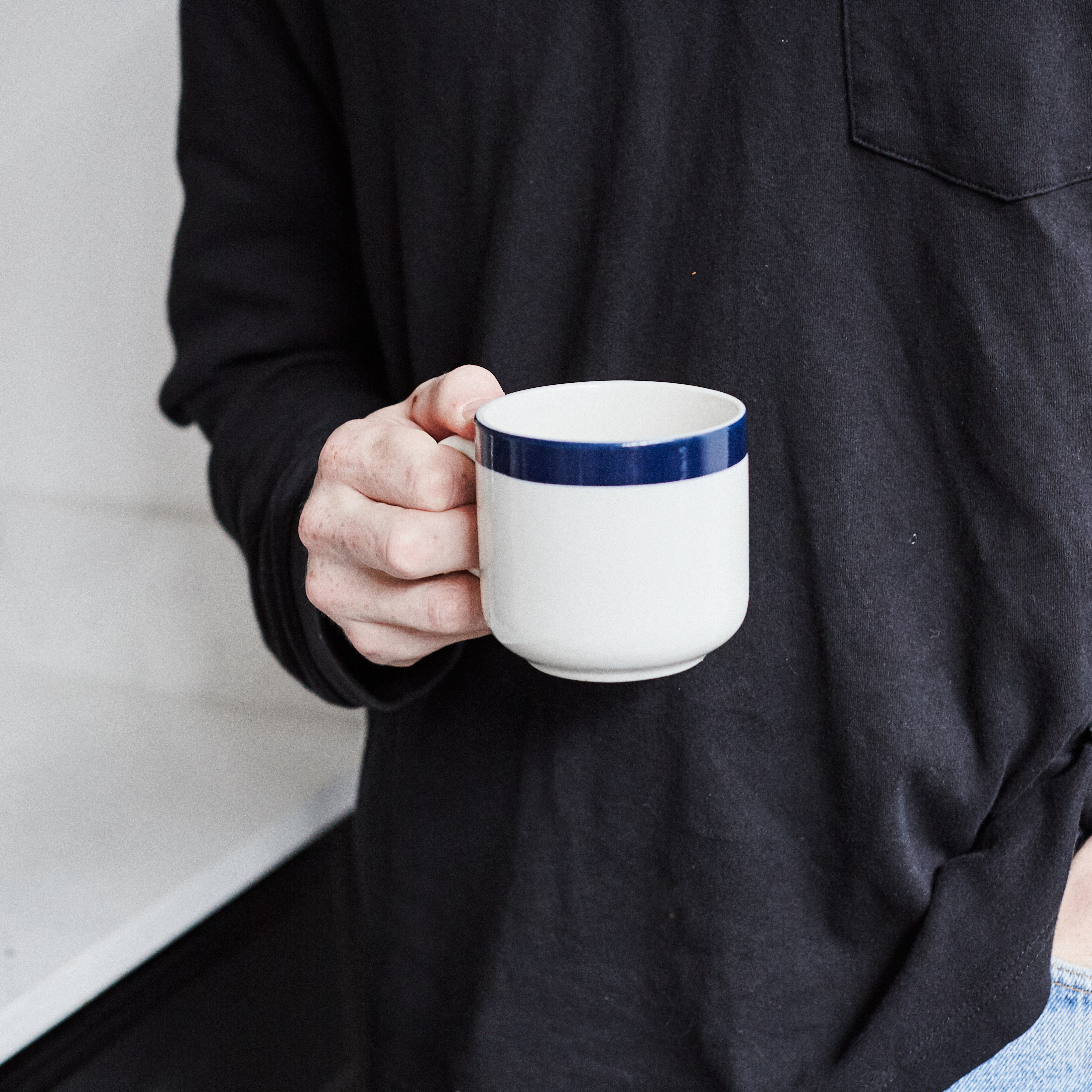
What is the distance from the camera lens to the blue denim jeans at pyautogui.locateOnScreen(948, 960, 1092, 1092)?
62cm

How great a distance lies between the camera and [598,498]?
0.47m

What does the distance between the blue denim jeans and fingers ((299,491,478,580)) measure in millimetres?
394

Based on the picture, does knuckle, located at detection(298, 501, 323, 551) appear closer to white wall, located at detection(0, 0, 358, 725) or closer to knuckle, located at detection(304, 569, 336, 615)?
knuckle, located at detection(304, 569, 336, 615)

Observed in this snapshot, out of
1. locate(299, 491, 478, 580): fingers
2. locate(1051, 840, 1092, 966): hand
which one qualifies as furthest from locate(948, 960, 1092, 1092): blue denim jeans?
locate(299, 491, 478, 580): fingers

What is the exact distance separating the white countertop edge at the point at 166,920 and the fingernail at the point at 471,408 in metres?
0.54

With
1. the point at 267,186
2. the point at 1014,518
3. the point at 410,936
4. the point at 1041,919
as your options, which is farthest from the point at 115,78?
the point at 1041,919

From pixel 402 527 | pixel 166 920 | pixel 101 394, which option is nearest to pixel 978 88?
pixel 402 527

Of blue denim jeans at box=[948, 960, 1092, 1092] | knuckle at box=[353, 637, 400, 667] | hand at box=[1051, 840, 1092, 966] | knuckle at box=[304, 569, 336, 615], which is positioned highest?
knuckle at box=[304, 569, 336, 615]

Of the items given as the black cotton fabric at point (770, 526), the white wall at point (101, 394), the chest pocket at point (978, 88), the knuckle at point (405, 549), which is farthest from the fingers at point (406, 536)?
the white wall at point (101, 394)

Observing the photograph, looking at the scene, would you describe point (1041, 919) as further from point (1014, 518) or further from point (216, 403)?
point (216, 403)

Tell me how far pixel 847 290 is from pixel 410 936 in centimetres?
50

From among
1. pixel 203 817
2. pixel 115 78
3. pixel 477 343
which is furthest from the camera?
pixel 115 78

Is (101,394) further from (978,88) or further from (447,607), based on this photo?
(978,88)

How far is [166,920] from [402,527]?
1.70 feet
